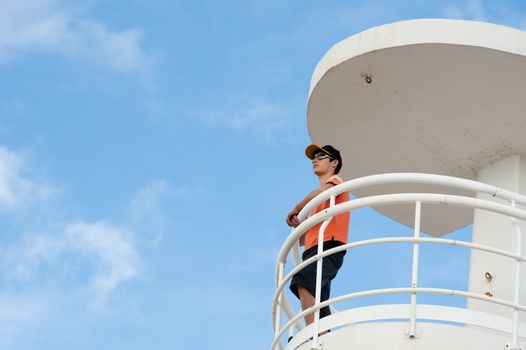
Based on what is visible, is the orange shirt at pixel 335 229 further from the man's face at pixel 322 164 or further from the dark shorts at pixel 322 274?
the man's face at pixel 322 164

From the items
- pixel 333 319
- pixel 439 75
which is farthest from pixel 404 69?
pixel 333 319

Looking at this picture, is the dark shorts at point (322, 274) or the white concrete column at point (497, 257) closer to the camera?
the dark shorts at point (322, 274)

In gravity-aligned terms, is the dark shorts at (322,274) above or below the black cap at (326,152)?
below

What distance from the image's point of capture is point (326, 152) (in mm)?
12016

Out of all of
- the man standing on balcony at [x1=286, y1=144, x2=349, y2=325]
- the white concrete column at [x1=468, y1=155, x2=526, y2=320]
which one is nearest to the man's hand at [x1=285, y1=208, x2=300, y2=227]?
the man standing on balcony at [x1=286, y1=144, x2=349, y2=325]

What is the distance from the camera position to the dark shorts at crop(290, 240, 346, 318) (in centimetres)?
1103

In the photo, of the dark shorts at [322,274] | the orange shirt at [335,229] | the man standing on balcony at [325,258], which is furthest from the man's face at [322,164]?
the dark shorts at [322,274]

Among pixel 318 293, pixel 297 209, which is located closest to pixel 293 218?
pixel 297 209

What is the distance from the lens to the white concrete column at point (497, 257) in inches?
468

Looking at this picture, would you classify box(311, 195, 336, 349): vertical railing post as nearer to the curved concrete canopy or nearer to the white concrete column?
the white concrete column

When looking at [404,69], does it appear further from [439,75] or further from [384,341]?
[384,341]

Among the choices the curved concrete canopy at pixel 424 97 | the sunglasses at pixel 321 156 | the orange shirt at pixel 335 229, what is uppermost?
the curved concrete canopy at pixel 424 97

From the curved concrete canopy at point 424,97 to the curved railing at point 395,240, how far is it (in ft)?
7.21

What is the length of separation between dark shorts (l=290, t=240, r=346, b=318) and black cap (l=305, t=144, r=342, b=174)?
111 cm
